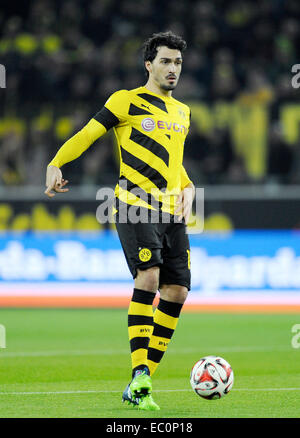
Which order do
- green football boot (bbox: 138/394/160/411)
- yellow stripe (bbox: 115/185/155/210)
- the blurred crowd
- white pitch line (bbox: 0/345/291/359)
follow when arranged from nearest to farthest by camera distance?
green football boot (bbox: 138/394/160/411) < yellow stripe (bbox: 115/185/155/210) < white pitch line (bbox: 0/345/291/359) < the blurred crowd

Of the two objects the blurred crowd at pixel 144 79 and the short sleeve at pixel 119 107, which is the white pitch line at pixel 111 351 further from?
the blurred crowd at pixel 144 79

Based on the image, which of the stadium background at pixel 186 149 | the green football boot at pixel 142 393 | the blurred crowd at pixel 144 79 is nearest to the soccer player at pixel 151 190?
the green football boot at pixel 142 393

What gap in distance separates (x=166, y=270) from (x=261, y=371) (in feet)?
6.38

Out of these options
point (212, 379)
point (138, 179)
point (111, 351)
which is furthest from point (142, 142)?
point (111, 351)

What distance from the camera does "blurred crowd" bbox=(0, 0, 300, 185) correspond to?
14680 millimetres

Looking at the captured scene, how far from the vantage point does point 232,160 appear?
14.9 meters

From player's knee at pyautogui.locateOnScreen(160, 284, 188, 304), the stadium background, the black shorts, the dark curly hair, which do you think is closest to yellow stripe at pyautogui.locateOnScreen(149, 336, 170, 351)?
player's knee at pyautogui.locateOnScreen(160, 284, 188, 304)

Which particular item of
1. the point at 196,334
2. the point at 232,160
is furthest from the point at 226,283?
the point at 196,334

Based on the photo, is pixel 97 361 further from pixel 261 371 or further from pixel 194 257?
pixel 194 257

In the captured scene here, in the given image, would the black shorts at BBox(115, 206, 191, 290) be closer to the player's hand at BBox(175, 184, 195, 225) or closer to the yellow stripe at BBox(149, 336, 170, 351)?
the player's hand at BBox(175, 184, 195, 225)

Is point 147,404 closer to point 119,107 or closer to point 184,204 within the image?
point 184,204

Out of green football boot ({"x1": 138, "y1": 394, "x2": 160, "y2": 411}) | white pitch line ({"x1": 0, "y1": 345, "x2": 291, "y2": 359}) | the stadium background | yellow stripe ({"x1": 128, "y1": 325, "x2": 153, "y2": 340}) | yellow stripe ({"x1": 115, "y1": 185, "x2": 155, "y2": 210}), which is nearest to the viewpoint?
green football boot ({"x1": 138, "y1": 394, "x2": 160, "y2": 411})

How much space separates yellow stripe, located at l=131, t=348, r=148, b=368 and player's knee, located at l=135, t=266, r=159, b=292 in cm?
39
